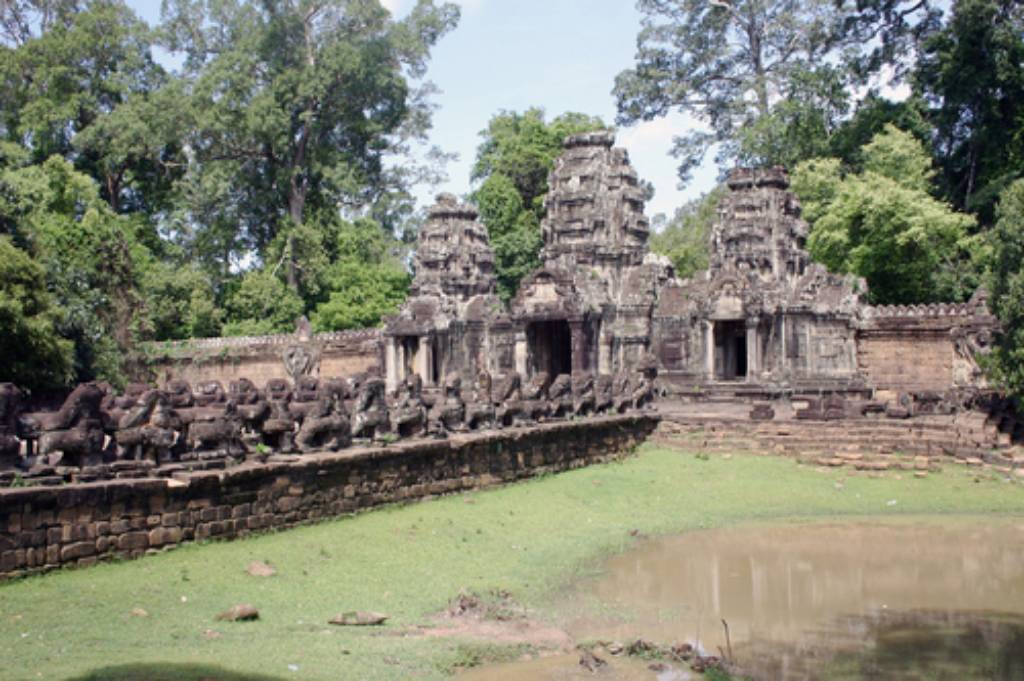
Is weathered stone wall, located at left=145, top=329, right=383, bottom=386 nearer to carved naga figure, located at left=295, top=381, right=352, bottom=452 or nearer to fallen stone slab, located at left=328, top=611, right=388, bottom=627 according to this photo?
carved naga figure, located at left=295, top=381, right=352, bottom=452

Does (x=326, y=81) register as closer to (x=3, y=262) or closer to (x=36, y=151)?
(x=36, y=151)

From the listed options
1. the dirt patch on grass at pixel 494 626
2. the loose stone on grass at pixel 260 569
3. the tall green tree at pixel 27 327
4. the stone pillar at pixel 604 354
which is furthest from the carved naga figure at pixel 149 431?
the stone pillar at pixel 604 354

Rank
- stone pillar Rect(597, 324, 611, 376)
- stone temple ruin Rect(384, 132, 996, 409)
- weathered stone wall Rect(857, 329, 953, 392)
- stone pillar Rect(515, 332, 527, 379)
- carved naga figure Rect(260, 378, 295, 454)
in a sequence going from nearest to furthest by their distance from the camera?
carved naga figure Rect(260, 378, 295, 454), weathered stone wall Rect(857, 329, 953, 392), stone temple ruin Rect(384, 132, 996, 409), stone pillar Rect(597, 324, 611, 376), stone pillar Rect(515, 332, 527, 379)

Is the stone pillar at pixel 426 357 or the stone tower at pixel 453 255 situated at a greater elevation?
the stone tower at pixel 453 255

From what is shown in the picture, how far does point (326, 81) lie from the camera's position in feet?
131

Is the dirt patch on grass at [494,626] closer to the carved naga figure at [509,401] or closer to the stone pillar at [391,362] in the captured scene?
the carved naga figure at [509,401]

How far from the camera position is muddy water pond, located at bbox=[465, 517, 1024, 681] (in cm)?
809

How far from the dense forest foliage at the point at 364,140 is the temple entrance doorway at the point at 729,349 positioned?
4648 millimetres

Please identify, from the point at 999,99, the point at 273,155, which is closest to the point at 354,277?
the point at 273,155

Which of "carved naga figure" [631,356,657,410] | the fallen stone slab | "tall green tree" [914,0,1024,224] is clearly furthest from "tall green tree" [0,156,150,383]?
"tall green tree" [914,0,1024,224]

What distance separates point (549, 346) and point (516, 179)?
16904 mm

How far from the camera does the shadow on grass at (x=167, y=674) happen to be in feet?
20.8

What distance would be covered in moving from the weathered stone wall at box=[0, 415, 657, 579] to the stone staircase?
4.70m

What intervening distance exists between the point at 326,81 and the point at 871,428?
27886mm
